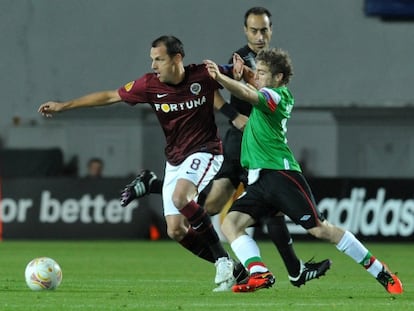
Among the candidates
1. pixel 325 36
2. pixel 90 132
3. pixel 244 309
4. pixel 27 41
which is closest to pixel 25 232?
pixel 90 132

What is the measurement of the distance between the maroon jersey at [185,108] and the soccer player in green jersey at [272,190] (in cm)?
82

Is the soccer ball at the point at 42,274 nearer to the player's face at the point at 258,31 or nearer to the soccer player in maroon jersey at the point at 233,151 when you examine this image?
the soccer player in maroon jersey at the point at 233,151

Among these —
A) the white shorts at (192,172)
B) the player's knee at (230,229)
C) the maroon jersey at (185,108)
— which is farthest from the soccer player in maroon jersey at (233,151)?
the player's knee at (230,229)

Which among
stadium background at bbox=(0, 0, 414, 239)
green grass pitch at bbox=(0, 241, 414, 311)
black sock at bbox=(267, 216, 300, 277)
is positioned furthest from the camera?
stadium background at bbox=(0, 0, 414, 239)

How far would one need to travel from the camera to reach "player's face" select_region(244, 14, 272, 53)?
11.3 meters

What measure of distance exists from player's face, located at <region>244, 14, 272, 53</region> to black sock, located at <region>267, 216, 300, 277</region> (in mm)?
1627

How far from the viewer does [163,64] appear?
10.5 m

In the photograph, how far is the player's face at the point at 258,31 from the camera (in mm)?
11297

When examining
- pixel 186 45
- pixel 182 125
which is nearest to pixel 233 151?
pixel 182 125

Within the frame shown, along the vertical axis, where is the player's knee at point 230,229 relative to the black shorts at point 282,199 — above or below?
below

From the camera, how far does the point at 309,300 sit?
9.17 meters

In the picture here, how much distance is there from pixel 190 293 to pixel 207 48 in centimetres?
1409

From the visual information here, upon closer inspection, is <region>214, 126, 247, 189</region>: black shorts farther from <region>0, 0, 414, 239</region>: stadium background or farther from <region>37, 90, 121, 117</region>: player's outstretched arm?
<region>0, 0, 414, 239</region>: stadium background

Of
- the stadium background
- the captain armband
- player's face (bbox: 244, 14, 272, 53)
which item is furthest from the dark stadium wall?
the captain armband
